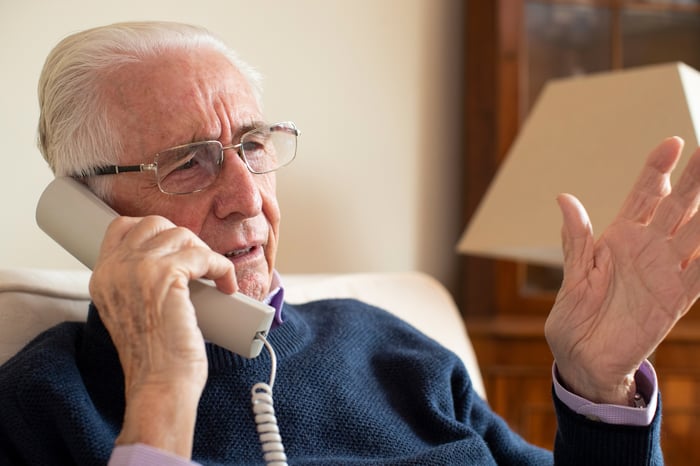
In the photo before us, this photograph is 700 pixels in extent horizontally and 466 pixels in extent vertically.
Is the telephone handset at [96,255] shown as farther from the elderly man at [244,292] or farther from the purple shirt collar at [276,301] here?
the purple shirt collar at [276,301]

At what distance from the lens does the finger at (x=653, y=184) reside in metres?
1.31

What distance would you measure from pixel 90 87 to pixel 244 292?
0.39m

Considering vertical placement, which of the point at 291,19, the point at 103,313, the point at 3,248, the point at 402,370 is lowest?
the point at 402,370

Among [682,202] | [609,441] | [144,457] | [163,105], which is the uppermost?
[163,105]

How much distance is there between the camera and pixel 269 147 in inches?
57.8

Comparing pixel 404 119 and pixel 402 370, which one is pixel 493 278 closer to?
pixel 404 119

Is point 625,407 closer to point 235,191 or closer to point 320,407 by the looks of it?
point 320,407

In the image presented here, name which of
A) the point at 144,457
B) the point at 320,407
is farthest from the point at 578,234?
the point at 144,457

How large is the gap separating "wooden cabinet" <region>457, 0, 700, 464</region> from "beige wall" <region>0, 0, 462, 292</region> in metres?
0.09

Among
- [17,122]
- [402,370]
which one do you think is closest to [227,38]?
[17,122]

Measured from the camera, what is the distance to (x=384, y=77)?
243 cm

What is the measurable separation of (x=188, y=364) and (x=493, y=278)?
1.59 metres

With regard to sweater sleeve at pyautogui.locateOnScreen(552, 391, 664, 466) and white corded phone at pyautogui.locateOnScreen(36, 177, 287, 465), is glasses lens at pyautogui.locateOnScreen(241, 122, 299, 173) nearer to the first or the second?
white corded phone at pyautogui.locateOnScreen(36, 177, 287, 465)

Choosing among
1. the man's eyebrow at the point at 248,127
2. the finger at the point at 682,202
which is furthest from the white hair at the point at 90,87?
the finger at the point at 682,202
